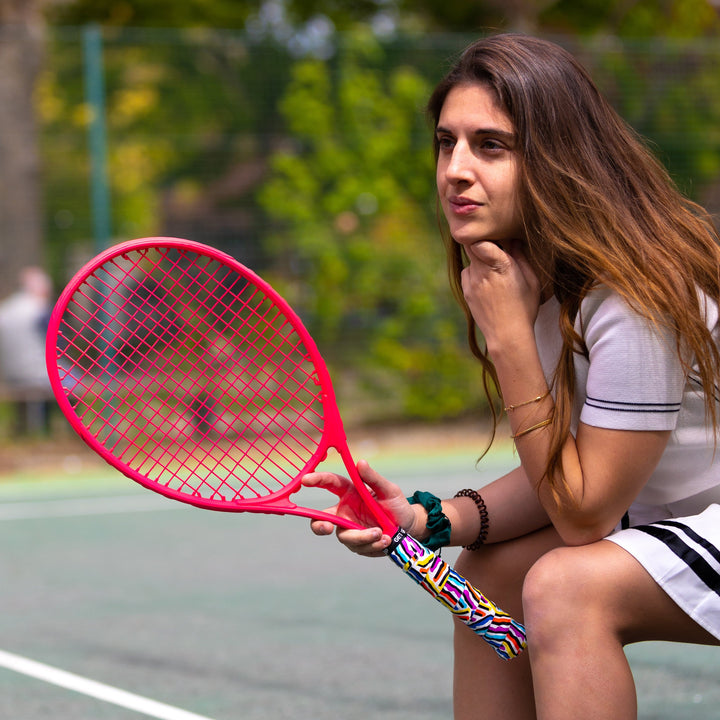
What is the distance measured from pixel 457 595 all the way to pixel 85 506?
5.64m

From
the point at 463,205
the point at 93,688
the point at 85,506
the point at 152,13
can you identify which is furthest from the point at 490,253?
the point at 152,13

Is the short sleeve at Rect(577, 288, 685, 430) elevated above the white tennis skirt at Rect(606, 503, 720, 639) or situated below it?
above

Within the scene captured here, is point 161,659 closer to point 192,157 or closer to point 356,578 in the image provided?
point 356,578

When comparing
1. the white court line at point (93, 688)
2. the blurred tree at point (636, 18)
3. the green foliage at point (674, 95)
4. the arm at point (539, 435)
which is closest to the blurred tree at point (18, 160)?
the green foliage at point (674, 95)

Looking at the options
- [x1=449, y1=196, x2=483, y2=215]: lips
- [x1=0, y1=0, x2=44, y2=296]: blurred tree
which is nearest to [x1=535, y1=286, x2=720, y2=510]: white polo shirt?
[x1=449, y1=196, x2=483, y2=215]: lips

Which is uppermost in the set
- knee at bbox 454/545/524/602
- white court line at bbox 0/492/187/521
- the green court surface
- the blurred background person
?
knee at bbox 454/545/524/602

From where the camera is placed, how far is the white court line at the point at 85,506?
24.8 feet

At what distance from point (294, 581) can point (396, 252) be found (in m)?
5.28

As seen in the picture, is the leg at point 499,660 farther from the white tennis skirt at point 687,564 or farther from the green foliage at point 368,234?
the green foliage at point 368,234

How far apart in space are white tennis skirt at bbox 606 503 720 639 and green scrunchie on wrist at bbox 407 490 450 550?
1.38ft

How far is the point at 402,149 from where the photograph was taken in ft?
35.1

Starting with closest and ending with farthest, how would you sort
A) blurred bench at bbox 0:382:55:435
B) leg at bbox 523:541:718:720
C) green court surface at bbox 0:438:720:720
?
leg at bbox 523:541:718:720 < green court surface at bbox 0:438:720:720 < blurred bench at bbox 0:382:55:435

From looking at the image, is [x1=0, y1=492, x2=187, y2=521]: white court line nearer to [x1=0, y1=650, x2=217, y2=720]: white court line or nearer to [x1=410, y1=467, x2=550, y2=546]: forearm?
[x1=0, y1=650, x2=217, y2=720]: white court line

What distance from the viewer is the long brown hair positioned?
2.25m
